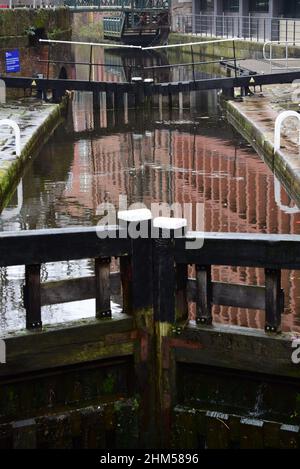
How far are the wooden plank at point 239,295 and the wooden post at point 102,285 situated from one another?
78 centimetres

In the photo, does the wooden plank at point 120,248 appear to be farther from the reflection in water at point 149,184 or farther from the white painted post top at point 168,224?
the reflection in water at point 149,184

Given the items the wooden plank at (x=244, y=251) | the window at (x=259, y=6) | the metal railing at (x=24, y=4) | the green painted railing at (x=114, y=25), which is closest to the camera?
the wooden plank at (x=244, y=251)

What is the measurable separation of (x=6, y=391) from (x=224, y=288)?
5.73 ft

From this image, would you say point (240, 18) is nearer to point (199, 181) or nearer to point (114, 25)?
point (114, 25)

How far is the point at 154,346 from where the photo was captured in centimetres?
720

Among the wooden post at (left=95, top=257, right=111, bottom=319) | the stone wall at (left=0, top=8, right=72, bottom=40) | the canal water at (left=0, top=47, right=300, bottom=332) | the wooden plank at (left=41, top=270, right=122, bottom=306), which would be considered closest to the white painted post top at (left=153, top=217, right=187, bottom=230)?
the wooden post at (left=95, top=257, right=111, bottom=319)

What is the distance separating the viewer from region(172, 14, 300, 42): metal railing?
151 feet

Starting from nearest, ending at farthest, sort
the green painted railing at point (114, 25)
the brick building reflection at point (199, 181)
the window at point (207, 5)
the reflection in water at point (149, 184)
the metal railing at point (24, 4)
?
the reflection in water at point (149, 184), the brick building reflection at point (199, 181), the metal railing at point (24, 4), the window at point (207, 5), the green painted railing at point (114, 25)

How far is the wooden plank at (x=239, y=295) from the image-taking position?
275 inches

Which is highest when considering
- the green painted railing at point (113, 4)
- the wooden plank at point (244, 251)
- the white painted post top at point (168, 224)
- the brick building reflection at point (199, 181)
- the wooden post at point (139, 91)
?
the green painted railing at point (113, 4)

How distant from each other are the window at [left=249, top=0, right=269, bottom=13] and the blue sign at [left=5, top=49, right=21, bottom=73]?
2611 centimetres

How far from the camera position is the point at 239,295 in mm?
7051

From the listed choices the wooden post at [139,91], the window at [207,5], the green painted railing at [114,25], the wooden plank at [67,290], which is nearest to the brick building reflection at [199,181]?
the wooden plank at [67,290]

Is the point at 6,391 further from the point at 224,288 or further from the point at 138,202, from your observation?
the point at 138,202
